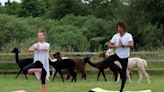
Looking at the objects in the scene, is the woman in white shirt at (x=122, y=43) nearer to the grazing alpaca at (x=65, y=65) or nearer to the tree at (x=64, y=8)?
the grazing alpaca at (x=65, y=65)

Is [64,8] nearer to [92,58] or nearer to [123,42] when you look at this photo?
[92,58]

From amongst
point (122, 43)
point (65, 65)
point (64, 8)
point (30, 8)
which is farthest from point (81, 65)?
point (30, 8)

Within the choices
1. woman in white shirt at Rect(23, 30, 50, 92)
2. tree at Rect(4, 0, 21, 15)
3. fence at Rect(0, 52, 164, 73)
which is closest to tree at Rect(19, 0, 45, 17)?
tree at Rect(4, 0, 21, 15)

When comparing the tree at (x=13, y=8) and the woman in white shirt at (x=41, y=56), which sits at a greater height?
the tree at (x=13, y=8)

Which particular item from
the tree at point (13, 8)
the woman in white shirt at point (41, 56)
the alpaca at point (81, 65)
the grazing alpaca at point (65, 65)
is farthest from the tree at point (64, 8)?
the woman in white shirt at point (41, 56)

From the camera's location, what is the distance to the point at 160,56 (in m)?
21.1

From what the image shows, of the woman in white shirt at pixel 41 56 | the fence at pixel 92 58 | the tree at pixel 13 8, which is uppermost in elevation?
the tree at pixel 13 8

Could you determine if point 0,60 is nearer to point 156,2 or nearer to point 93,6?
point 156,2

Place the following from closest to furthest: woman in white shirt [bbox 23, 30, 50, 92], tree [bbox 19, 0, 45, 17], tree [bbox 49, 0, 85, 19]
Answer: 1. woman in white shirt [bbox 23, 30, 50, 92]
2. tree [bbox 49, 0, 85, 19]
3. tree [bbox 19, 0, 45, 17]

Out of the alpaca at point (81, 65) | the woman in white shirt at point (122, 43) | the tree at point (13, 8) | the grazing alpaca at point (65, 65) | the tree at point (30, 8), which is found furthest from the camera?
the tree at point (30, 8)

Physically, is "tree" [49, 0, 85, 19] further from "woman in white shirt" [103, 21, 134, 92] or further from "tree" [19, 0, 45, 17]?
"woman in white shirt" [103, 21, 134, 92]

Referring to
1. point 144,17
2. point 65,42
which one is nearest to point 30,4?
point 144,17

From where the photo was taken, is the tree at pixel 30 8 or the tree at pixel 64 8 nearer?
the tree at pixel 64 8

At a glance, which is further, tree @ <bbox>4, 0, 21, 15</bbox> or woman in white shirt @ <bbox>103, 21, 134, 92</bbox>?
tree @ <bbox>4, 0, 21, 15</bbox>
